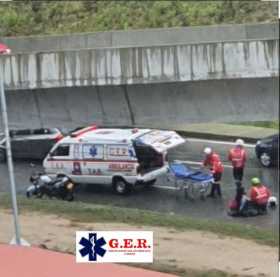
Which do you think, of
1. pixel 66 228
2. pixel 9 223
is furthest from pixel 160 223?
pixel 9 223

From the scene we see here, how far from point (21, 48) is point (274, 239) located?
576cm

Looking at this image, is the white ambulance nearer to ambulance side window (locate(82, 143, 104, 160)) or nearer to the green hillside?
ambulance side window (locate(82, 143, 104, 160))

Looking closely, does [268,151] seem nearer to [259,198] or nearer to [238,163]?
[238,163]

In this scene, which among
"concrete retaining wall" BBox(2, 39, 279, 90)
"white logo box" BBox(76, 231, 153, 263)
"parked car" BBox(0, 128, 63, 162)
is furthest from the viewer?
"parked car" BBox(0, 128, 63, 162)

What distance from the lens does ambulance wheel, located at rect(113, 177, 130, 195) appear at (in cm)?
1905

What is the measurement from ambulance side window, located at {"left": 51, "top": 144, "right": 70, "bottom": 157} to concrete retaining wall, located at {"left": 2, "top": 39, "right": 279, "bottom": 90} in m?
4.28

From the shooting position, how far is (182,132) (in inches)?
936

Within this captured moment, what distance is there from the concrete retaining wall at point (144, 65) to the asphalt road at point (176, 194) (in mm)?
2880

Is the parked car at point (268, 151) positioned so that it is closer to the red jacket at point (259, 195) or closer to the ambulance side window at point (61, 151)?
the red jacket at point (259, 195)

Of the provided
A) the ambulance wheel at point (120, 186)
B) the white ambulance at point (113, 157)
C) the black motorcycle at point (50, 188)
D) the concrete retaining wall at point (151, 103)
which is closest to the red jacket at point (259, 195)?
the concrete retaining wall at point (151, 103)

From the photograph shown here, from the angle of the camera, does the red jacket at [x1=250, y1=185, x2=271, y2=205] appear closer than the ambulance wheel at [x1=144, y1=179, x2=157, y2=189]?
Yes

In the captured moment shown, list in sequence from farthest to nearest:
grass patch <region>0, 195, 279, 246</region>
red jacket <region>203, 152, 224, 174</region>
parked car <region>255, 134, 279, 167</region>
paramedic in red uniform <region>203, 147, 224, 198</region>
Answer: parked car <region>255, 134, 279, 167</region>
red jacket <region>203, 152, 224, 174</region>
paramedic in red uniform <region>203, 147, 224, 198</region>
grass patch <region>0, 195, 279, 246</region>

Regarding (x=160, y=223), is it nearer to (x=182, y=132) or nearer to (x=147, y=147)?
Answer: (x=147, y=147)

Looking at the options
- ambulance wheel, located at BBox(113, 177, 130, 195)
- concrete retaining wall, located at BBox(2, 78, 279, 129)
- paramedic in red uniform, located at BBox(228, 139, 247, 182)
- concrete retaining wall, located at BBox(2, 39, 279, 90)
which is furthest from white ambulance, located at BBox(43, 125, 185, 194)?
concrete retaining wall, located at BBox(2, 39, 279, 90)
